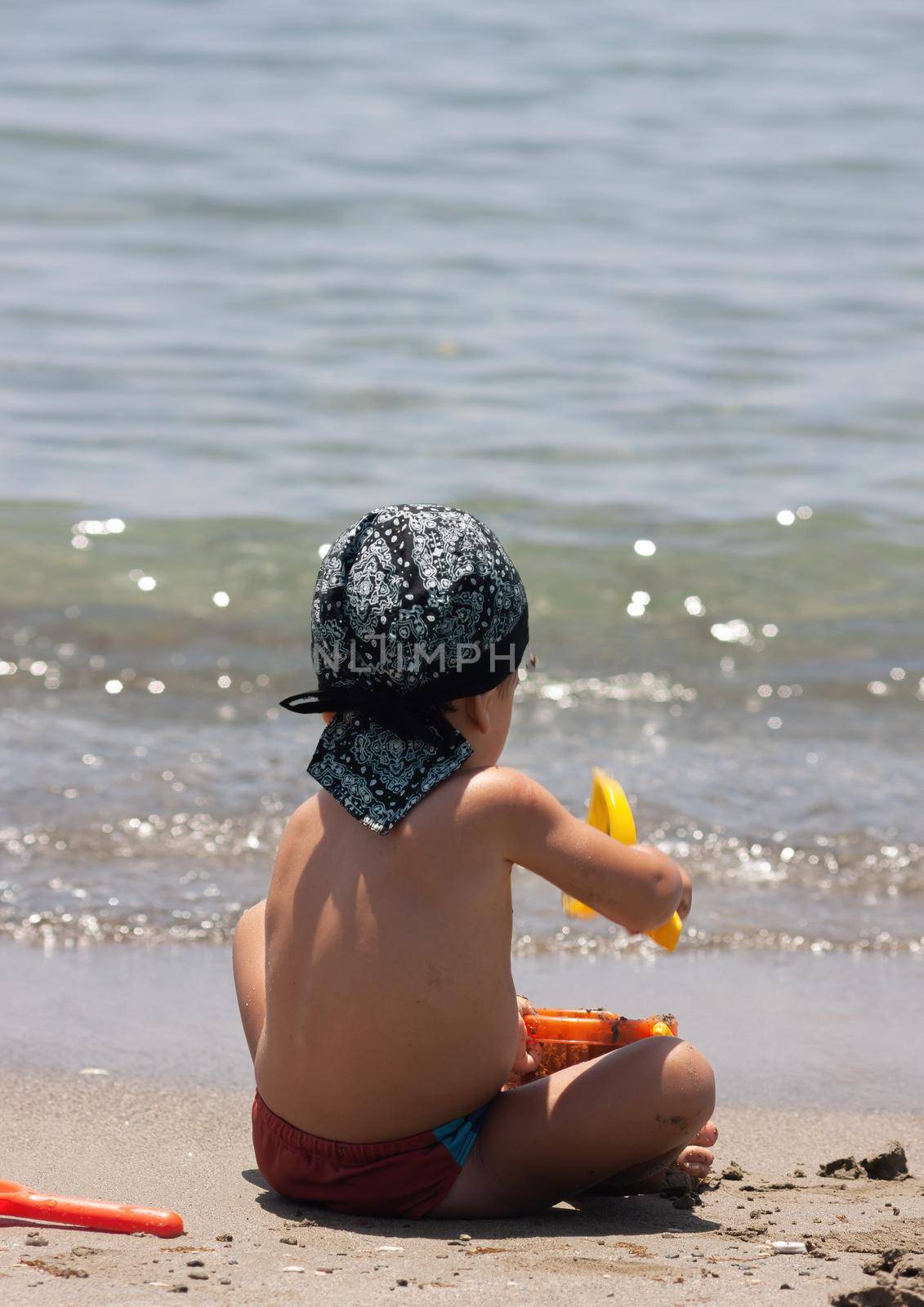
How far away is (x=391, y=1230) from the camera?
7.91ft

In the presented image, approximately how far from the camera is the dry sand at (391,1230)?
2.10m

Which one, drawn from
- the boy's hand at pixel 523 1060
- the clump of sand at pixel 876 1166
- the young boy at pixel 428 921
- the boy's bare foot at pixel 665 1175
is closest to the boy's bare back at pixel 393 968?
the young boy at pixel 428 921

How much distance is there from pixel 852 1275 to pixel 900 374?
25.2 ft

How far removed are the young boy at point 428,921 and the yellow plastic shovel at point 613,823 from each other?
0.23ft

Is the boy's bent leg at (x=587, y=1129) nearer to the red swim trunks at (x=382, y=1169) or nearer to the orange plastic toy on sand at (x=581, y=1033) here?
the red swim trunks at (x=382, y=1169)

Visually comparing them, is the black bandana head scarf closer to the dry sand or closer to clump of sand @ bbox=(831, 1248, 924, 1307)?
the dry sand

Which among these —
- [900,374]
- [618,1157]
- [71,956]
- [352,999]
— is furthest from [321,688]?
[900,374]

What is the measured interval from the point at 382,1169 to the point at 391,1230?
0.08m

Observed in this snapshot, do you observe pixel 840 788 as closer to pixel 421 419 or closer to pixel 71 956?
pixel 71 956

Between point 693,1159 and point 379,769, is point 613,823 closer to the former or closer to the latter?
point 379,769

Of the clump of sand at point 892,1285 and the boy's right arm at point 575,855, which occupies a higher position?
the boy's right arm at point 575,855

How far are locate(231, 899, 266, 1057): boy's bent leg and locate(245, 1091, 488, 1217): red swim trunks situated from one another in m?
0.21

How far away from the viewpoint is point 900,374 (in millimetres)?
9281

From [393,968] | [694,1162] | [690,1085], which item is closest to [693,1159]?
[694,1162]
